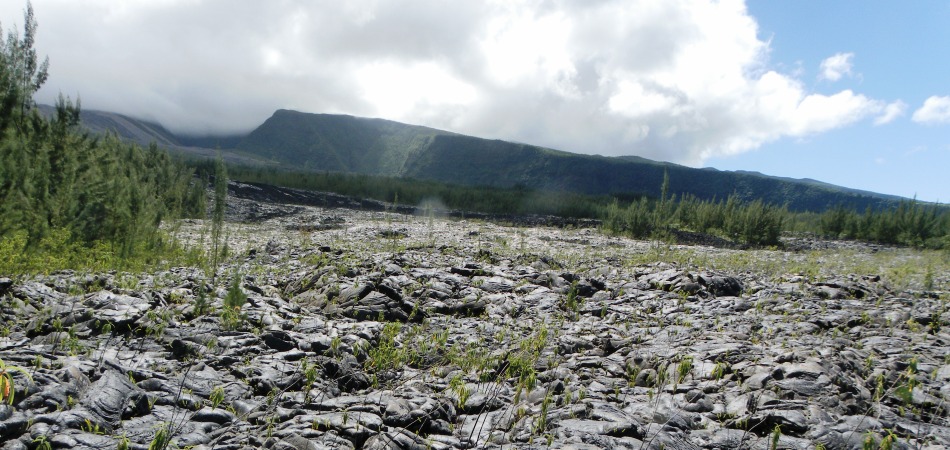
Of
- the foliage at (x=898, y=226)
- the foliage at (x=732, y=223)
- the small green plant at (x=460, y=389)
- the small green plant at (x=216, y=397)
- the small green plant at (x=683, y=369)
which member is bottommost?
the small green plant at (x=216, y=397)

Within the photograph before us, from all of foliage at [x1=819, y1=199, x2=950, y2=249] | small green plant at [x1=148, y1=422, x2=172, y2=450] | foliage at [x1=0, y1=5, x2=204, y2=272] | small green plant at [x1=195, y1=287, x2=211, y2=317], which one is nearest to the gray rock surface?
small green plant at [x1=148, y1=422, x2=172, y2=450]

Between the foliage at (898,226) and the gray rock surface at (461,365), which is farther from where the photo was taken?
the foliage at (898,226)

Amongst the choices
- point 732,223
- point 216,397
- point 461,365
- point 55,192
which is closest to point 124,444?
point 216,397

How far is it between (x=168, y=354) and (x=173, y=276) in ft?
24.8

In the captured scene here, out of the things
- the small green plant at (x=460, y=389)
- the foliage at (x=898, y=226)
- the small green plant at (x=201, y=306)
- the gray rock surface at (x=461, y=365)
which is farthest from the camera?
the foliage at (x=898, y=226)

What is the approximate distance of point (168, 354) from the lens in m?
7.86

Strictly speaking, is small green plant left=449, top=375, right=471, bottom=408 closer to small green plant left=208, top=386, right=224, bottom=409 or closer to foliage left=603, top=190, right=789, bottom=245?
small green plant left=208, top=386, right=224, bottom=409

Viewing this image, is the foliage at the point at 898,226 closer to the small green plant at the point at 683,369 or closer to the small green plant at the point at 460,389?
the small green plant at the point at 683,369

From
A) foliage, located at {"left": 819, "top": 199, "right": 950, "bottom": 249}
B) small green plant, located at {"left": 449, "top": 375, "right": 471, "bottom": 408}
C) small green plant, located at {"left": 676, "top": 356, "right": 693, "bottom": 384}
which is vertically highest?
foliage, located at {"left": 819, "top": 199, "right": 950, "bottom": 249}

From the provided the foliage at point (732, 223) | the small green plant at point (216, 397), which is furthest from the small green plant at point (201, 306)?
the foliage at point (732, 223)

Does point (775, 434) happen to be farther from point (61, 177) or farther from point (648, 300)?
point (61, 177)

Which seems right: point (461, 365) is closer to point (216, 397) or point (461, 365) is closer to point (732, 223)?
point (216, 397)

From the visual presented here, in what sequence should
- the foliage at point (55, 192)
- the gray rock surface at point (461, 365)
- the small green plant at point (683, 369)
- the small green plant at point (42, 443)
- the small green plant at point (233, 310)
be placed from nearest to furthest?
1. the small green plant at point (42, 443)
2. the gray rock surface at point (461, 365)
3. the small green plant at point (683, 369)
4. the small green plant at point (233, 310)
5. the foliage at point (55, 192)

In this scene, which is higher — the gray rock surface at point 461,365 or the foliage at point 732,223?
the foliage at point 732,223
